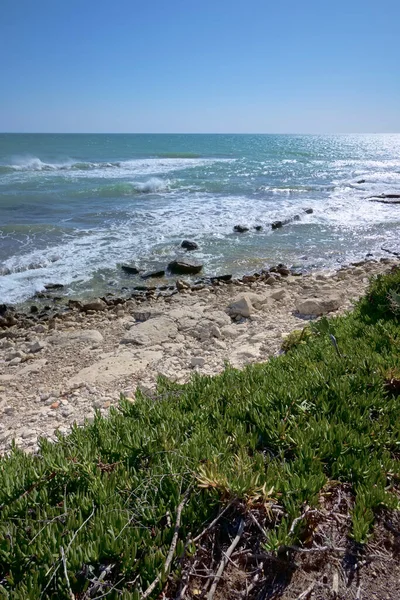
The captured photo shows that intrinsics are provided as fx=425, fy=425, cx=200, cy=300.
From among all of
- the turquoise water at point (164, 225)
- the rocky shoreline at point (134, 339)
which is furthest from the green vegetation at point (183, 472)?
the turquoise water at point (164, 225)

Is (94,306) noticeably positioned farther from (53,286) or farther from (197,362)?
(197,362)

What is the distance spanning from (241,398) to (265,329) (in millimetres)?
4536

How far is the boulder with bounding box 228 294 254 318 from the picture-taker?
29.4ft

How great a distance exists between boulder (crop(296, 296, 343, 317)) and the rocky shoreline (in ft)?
0.07

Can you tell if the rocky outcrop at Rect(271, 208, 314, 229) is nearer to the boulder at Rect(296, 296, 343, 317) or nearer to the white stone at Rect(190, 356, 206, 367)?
the boulder at Rect(296, 296, 343, 317)

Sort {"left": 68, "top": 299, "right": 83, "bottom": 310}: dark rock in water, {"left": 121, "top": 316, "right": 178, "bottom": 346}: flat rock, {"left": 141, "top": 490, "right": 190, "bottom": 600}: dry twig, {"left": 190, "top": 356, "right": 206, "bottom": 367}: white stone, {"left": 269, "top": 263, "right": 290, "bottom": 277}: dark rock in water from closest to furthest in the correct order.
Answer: {"left": 141, "top": 490, "right": 190, "bottom": 600}: dry twig, {"left": 190, "top": 356, "right": 206, "bottom": 367}: white stone, {"left": 121, "top": 316, "right": 178, "bottom": 346}: flat rock, {"left": 68, "top": 299, "right": 83, "bottom": 310}: dark rock in water, {"left": 269, "top": 263, "right": 290, "bottom": 277}: dark rock in water

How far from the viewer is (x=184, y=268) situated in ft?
44.5

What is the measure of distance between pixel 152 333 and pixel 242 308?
→ 2062mm

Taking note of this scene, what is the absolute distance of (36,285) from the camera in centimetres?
1230

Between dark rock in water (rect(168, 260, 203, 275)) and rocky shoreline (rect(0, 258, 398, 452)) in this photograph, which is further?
dark rock in water (rect(168, 260, 203, 275))

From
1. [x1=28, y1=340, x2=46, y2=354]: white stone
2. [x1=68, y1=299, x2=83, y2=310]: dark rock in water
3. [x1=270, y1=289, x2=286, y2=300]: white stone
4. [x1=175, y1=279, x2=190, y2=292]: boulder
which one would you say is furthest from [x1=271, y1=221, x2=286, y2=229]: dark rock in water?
[x1=28, y1=340, x2=46, y2=354]: white stone

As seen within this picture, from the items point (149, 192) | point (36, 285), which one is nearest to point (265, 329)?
point (36, 285)

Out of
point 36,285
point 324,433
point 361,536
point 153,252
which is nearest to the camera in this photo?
point 361,536

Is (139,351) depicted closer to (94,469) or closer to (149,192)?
(94,469)
